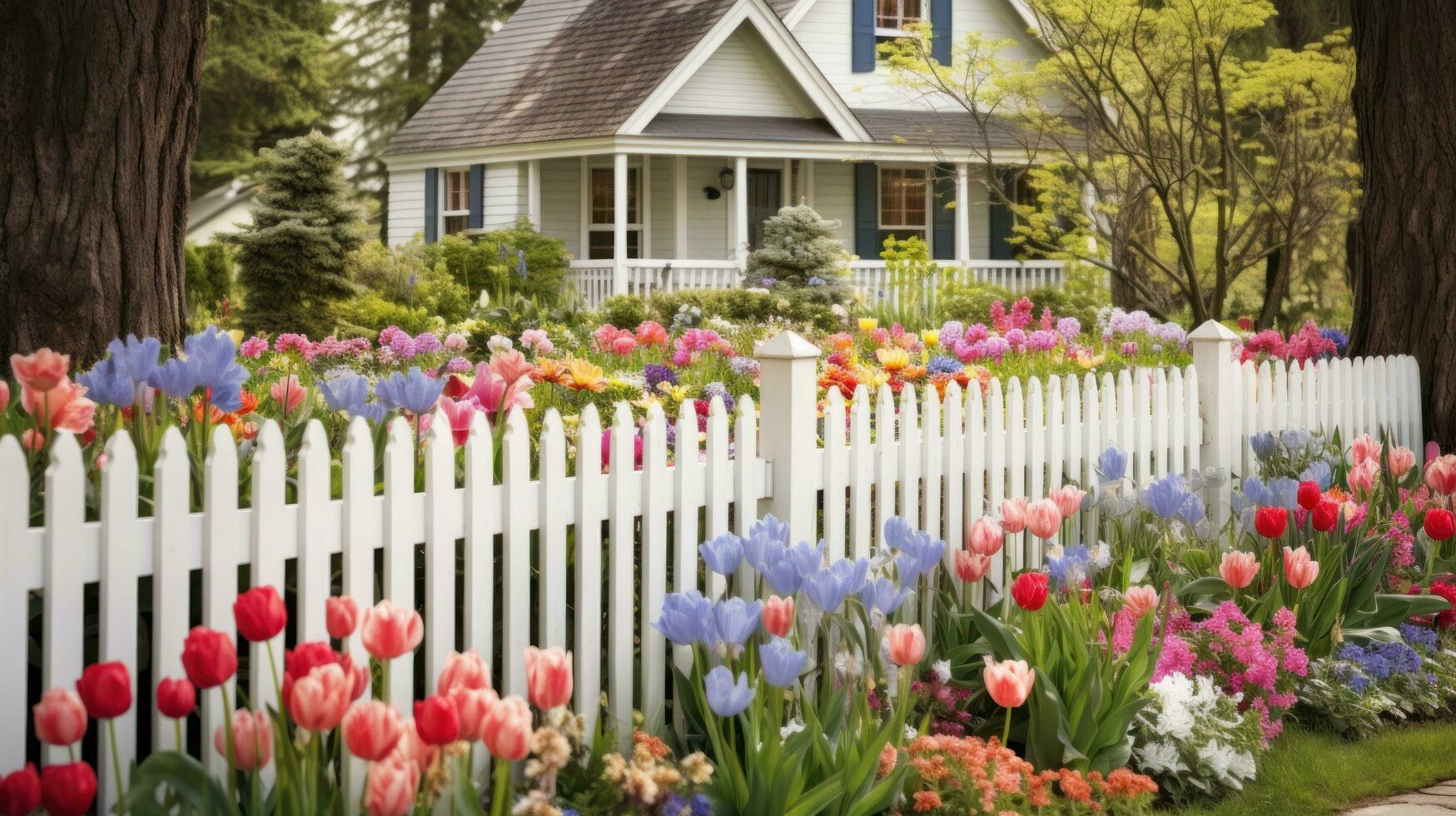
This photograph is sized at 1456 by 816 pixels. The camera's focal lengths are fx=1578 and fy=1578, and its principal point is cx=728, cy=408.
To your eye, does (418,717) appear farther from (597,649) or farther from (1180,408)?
(1180,408)

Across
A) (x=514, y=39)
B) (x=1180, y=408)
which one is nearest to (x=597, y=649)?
(x=1180, y=408)

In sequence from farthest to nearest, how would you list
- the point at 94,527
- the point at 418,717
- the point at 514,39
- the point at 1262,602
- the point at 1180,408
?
1. the point at 514,39
2. the point at 1180,408
3. the point at 1262,602
4. the point at 94,527
5. the point at 418,717

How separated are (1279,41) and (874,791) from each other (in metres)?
20.8

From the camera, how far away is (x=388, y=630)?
266 cm

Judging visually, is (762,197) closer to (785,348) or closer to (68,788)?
(785,348)

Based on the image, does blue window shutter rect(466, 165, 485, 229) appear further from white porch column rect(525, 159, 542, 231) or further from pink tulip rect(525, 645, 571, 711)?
pink tulip rect(525, 645, 571, 711)

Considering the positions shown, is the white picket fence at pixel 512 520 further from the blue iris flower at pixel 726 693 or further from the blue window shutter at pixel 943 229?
the blue window shutter at pixel 943 229

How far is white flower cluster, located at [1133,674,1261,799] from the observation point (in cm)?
414

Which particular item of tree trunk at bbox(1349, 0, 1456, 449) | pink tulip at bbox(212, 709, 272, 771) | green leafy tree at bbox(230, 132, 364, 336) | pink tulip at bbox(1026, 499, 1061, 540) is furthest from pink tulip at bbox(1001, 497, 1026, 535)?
green leafy tree at bbox(230, 132, 364, 336)

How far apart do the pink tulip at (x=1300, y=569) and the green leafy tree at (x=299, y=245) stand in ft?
40.9

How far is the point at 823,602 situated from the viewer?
355 centimetres

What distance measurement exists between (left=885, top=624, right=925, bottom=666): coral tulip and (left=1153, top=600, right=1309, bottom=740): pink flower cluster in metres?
1.17

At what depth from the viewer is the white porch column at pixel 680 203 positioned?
859 inches

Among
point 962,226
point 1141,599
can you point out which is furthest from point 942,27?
point 1141,599
